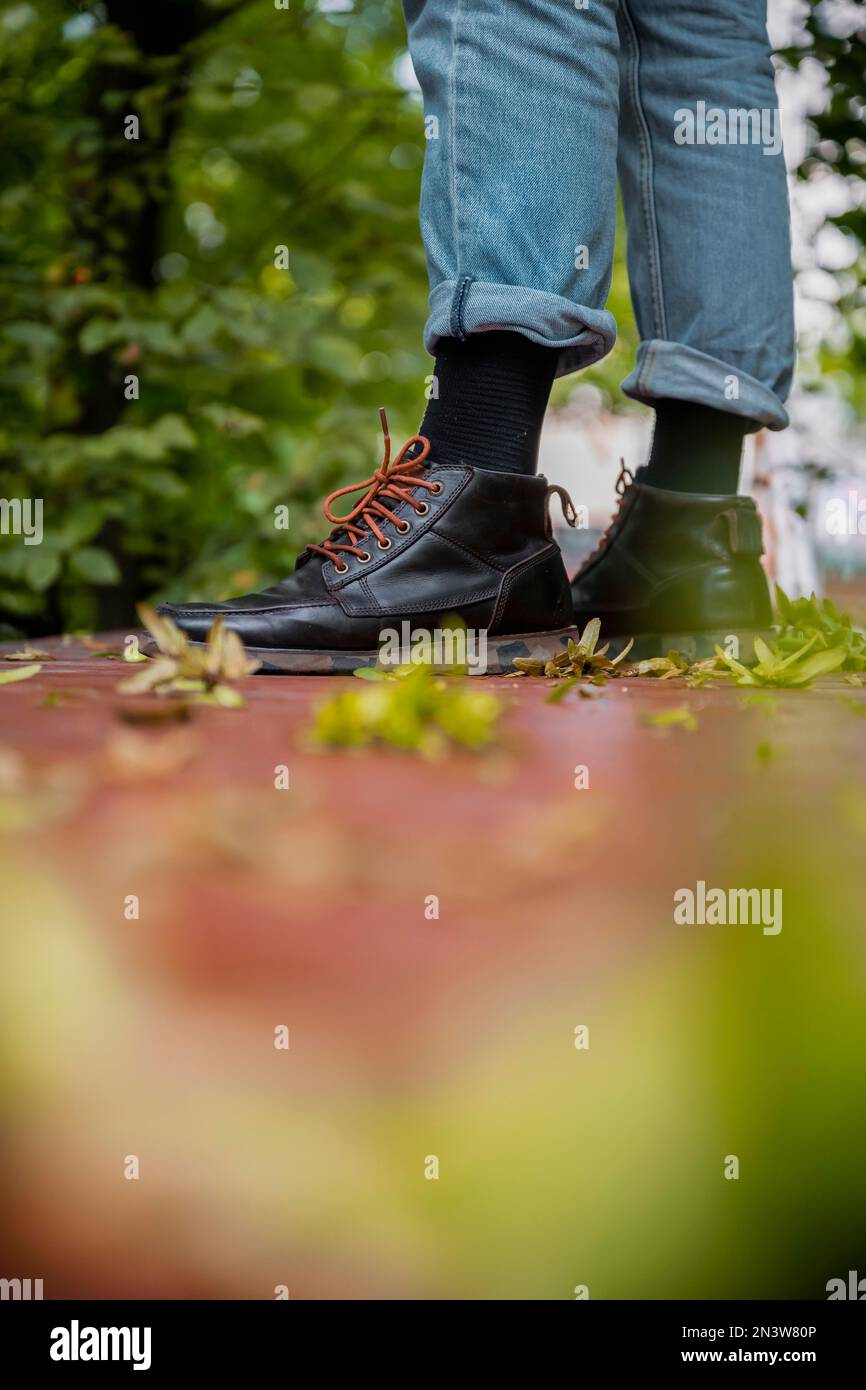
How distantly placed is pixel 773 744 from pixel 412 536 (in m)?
0.61

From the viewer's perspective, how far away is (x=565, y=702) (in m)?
0.99

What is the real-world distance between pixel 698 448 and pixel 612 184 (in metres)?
0.39

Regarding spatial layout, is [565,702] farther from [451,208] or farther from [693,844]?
[451,208]

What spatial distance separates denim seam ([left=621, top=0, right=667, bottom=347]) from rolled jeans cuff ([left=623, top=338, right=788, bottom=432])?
6 cm

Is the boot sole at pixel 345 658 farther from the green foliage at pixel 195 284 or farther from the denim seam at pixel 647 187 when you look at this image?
the green foliage at pixel 195 284

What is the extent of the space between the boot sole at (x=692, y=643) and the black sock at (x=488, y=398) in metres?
0.33

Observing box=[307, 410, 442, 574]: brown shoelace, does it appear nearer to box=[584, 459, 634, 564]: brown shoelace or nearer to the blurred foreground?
box=[584, 459, 634, 564]: brown shoelace

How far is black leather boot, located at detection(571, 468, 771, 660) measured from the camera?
5.14ft

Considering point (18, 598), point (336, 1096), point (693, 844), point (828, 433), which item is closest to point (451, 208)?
point (693, 844)

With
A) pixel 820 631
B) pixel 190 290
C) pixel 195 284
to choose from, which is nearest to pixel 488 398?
pixel 820 631

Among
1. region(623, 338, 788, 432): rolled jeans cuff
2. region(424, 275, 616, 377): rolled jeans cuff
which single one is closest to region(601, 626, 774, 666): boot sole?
region(623, 338, 788, 432): rolled jeans cuff

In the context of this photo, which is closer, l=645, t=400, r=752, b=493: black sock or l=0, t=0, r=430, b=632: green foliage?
l=645, t=400, r=752, b=493: black sock

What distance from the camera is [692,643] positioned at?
1.55m

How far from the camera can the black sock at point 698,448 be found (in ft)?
5.37
